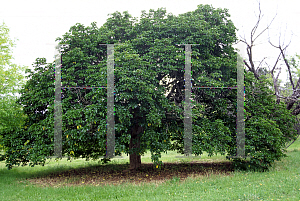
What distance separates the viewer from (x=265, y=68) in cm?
1584

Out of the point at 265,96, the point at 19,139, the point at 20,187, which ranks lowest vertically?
the point at 20,187

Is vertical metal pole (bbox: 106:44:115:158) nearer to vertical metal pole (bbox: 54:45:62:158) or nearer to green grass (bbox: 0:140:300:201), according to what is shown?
green grass (bbox: 0:140:300:201)

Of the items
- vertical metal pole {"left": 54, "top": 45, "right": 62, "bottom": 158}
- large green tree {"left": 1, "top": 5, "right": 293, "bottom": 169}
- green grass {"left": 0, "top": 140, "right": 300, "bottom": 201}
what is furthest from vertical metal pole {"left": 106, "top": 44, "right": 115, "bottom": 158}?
vertical metal pole {"left": 54, "top": 45, "right": 62, "bottom": 158}

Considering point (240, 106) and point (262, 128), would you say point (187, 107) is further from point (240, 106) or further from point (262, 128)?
point (262, 128)

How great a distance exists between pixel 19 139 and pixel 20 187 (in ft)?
6.31

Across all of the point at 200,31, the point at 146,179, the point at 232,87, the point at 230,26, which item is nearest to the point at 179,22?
the point at 200,31

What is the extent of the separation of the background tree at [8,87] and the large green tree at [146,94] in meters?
0.41

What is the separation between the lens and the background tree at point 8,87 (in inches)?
398

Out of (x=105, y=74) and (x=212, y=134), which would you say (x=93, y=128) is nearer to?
(x=105, y=74)

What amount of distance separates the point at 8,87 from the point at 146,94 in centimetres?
694

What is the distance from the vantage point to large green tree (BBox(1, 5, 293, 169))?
8477 mm

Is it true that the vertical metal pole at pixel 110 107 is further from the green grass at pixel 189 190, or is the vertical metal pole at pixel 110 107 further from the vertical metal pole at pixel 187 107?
the vertical metal pole at pixel 187 107

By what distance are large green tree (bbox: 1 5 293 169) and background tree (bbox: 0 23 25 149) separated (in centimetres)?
41

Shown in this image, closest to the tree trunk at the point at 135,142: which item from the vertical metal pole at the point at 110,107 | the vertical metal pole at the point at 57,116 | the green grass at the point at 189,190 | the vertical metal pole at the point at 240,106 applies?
the vertical metal pole at the point at 110,107
